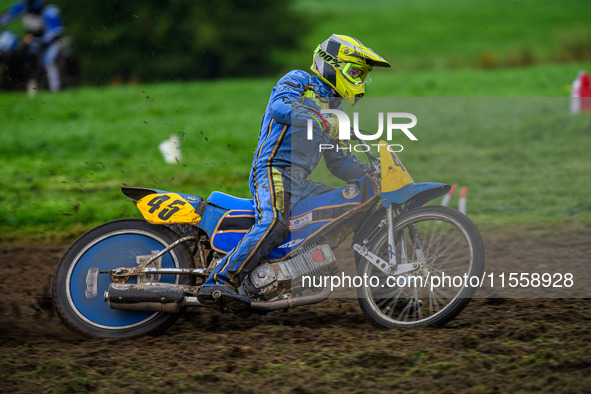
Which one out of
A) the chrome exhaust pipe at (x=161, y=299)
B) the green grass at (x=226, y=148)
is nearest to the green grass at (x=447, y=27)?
the green grass at (x=226, y=148)

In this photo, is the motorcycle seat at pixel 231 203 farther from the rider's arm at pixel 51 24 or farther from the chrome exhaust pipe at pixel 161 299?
the rider's arm at pixel 51 24

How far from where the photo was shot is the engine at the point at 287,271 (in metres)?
5.14

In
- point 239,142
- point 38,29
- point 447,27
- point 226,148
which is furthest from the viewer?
point 447,27

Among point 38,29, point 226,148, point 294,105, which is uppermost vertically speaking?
point 38,29

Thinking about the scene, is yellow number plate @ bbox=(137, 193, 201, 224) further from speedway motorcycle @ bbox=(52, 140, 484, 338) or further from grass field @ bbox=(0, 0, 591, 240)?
grass field @ bbox=(0, 0, 591, 240)

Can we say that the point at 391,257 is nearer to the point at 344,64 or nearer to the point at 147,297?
the point at 344,64

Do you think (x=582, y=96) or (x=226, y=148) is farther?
(x=582, y=96)

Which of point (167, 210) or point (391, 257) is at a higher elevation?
point (167, 210)

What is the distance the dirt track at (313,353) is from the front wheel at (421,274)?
0.15 meters

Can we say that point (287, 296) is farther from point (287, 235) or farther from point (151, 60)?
point (151, 60)

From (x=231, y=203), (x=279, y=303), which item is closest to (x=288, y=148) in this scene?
(x=231, y=203)

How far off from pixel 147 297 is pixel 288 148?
1446mm

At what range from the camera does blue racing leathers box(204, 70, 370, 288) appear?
16.4ft

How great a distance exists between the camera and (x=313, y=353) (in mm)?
4664
